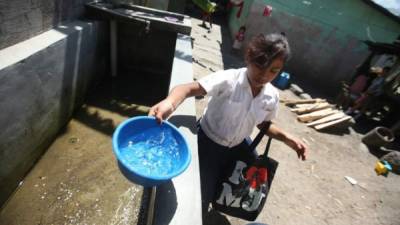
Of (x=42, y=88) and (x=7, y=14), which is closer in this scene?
(x=7, y=14)

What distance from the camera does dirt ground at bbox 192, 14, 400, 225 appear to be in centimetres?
403

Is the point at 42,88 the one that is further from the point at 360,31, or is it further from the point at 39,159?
the point at 360,31

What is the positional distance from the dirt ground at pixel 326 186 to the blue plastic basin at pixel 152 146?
6.10 ft

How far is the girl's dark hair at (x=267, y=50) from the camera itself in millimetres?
1907

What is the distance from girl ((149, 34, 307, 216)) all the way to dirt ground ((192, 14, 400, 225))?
123cm

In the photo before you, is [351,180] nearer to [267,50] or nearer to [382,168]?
[382,168]

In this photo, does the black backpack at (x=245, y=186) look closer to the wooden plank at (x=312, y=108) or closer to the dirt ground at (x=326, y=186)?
the dirt ground at (x=326, y=186)

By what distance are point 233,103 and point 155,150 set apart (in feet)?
2.63

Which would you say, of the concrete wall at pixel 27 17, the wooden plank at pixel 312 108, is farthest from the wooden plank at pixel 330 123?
the concrete wall at pixel 27 17

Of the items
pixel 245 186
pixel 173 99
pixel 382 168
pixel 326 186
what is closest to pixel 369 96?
pixel 382 168

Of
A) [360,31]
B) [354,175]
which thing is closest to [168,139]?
[354,175]

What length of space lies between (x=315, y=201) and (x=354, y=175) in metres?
1.77

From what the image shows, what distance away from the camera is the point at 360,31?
10.2 metres

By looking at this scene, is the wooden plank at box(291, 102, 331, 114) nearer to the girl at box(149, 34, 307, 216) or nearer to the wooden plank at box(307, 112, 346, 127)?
the wooden plank at box(307, 112, 346, 127)
